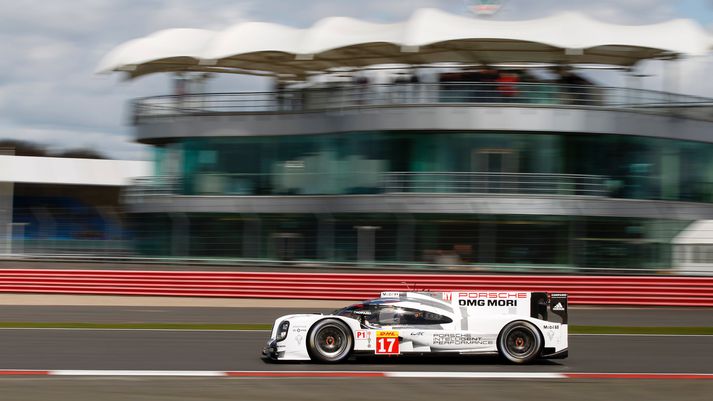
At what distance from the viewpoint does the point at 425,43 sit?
2912 centimetres

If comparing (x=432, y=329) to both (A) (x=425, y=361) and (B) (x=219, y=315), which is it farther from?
A: (B) (x=219, y=315)

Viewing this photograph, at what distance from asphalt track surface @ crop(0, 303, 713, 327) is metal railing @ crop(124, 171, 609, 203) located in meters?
4.22

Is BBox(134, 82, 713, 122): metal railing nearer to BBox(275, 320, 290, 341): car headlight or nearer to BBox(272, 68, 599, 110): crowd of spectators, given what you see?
BBox(272, 68, 599, 110): crowd of spectators

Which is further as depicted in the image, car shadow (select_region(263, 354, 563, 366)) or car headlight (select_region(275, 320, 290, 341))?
car shadow (select_region(263, 354, 563, 366))

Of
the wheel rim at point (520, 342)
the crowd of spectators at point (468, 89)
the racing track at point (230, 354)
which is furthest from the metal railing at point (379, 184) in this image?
the wheel rim at point (520, 342)

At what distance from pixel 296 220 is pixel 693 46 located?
12835 mm

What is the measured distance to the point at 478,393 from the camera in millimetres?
10859

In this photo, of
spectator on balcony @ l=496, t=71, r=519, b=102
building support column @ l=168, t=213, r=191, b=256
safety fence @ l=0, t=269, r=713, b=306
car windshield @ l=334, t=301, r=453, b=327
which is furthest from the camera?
building support column @ l=168, t=213, r=191, b=256

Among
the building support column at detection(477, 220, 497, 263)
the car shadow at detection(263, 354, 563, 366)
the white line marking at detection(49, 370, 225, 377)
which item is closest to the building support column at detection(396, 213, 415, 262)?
the building support column at detection(477, 220, 497, 263)

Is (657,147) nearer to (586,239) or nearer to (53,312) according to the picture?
(586,239)

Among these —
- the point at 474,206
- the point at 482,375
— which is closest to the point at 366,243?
the point at 474,206

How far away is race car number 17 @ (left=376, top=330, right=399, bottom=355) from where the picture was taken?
1321cm

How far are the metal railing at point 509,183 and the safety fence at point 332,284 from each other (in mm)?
3002

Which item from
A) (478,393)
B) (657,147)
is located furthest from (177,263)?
(478,393)
